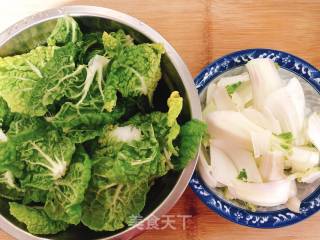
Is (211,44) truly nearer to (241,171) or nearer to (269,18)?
(269,18)

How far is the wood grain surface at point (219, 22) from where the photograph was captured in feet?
4.40

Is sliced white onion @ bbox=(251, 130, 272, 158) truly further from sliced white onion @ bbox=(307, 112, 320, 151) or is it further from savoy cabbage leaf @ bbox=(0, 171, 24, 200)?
savoy cabbage leaf @ bbox=(0, 171, 24, 200)

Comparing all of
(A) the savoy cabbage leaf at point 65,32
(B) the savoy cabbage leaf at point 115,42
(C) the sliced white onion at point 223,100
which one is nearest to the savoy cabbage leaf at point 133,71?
(B) the savoy cabbage leaf at point 115,42

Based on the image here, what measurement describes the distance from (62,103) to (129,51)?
183mm

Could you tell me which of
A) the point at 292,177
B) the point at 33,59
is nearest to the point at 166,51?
the point at 33,59

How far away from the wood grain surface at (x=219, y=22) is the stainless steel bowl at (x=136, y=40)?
23cm

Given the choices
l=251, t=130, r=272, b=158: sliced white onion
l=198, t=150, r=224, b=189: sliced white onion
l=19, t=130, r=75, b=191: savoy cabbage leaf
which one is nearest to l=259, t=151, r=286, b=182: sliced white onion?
l=251, t=130, r=272, b=158: sliced white onion

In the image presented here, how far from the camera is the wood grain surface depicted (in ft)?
4.40

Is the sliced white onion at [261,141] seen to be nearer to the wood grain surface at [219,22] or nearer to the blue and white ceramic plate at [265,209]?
the blue and white ceramic plate at [265,209]

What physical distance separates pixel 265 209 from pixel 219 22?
0.53 meters

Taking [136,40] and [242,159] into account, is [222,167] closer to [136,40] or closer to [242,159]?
[242,159]

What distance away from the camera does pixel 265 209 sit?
1200 mm

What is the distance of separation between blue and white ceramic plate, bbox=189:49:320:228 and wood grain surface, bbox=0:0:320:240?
10 cm

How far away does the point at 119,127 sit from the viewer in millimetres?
1045
